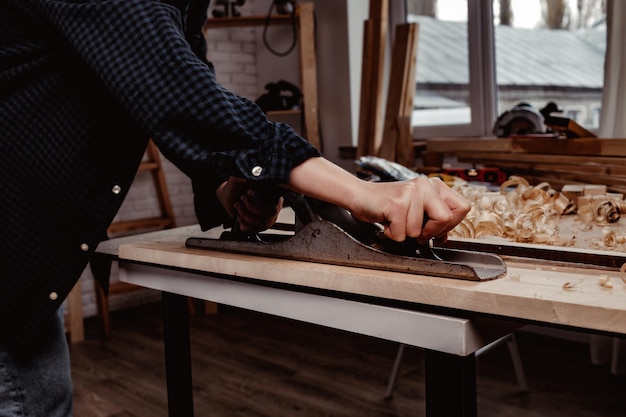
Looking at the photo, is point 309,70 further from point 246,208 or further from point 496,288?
point 496,288

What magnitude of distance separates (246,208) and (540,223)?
1.88 ft

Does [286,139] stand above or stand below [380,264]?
above

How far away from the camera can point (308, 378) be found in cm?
261

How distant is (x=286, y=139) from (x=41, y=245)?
0.42m

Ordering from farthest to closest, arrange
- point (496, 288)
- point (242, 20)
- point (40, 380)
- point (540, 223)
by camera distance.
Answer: point (242, 20) < point (540, 223) < point (40, 380) < point (496, 288)

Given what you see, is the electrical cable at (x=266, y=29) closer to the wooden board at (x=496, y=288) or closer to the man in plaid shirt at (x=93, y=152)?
the man in plaid shirt at (x=93, y=152)

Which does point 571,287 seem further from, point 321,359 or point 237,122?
point 321,359

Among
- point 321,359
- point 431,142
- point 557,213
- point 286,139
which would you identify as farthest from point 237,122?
point 321,359

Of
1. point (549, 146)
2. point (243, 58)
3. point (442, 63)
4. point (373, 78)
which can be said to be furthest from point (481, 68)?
point (243, 58)

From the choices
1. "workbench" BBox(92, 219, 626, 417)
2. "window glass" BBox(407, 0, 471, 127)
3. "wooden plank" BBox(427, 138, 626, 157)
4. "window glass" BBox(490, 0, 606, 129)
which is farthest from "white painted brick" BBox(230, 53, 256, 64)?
"workbench" BBox(92, 219, 626, 417)

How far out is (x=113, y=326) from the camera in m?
3.55

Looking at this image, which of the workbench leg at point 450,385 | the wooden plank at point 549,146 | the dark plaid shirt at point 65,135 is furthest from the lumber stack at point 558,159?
the dark plaid shirt at point 65,135

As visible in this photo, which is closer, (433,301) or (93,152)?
(433,301)

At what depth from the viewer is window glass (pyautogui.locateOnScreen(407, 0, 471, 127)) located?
11.3 ft
